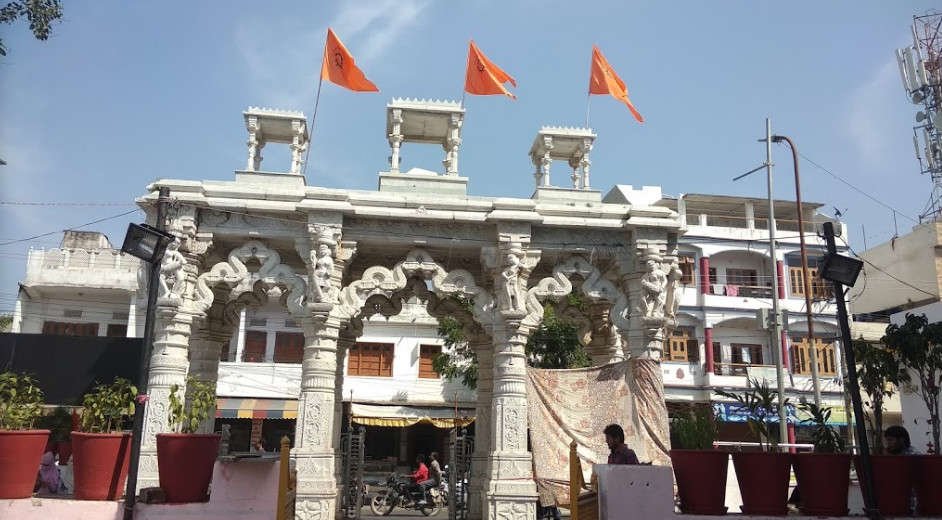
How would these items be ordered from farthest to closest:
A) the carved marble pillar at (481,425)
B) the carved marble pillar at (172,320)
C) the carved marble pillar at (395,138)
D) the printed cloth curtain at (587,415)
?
the carved marble pillar at (481,425), the carved marble pillar at (395,138), the printed cloth curtain at (587,415), the carved marble pillar at (172,320)

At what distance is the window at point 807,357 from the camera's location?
103 ft

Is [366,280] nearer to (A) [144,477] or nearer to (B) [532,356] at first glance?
(A) [144,477]

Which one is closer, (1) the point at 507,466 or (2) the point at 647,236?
(1) the point at 507,466

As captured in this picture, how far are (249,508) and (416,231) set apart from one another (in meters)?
6.89

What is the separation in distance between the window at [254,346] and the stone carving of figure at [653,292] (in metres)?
21.9

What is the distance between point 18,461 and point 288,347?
81.5 ft

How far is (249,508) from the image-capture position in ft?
22.9

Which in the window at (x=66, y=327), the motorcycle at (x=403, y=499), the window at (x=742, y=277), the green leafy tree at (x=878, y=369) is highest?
the window at (x=742, y=277)

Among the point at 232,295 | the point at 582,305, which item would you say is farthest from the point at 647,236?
the point at 232,295

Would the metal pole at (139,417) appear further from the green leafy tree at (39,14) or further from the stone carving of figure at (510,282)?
the stone carving of figure at (510,282)

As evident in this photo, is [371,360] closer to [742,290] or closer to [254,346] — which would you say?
[254,346]

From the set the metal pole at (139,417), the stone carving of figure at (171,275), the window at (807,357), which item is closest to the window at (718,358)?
the window at (807,357)

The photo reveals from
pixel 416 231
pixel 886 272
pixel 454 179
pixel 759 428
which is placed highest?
pixel 886 272

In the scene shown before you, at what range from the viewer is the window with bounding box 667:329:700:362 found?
31.2 metres
